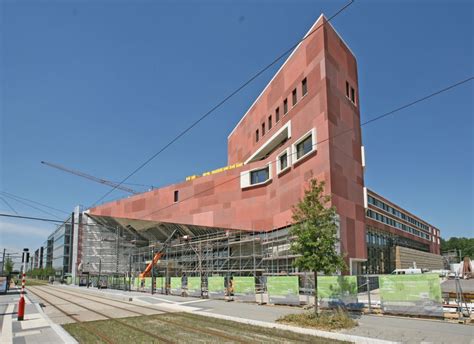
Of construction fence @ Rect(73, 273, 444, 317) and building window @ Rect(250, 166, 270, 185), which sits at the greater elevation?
building window @ Rect(250, 166, 270, 185)

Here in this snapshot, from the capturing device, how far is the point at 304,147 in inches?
1437

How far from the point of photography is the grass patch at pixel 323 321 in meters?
14.5

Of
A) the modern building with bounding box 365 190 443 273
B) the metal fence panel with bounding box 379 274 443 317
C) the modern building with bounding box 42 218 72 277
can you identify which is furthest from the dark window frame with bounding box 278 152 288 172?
the modern building with bounding box 42 218 72 277

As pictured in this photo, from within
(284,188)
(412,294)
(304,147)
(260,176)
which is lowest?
(412,294)

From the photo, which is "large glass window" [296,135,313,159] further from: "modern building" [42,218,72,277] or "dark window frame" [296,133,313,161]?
"modern building" [42,218,72,277]

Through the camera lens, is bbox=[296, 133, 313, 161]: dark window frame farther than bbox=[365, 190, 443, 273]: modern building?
No

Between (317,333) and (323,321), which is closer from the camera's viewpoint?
(317,333)

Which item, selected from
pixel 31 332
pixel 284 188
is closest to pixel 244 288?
pixel 31 332

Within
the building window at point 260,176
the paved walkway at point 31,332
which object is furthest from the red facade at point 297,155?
the paved walkway at point 31,332

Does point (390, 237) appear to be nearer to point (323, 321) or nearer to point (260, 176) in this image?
point (260, 176)

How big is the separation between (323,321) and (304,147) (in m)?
23.1

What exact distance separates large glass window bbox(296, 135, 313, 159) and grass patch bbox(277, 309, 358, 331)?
21084 millimetres

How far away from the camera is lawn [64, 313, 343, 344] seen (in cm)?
1209

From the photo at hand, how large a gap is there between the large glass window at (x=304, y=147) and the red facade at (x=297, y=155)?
26cm
